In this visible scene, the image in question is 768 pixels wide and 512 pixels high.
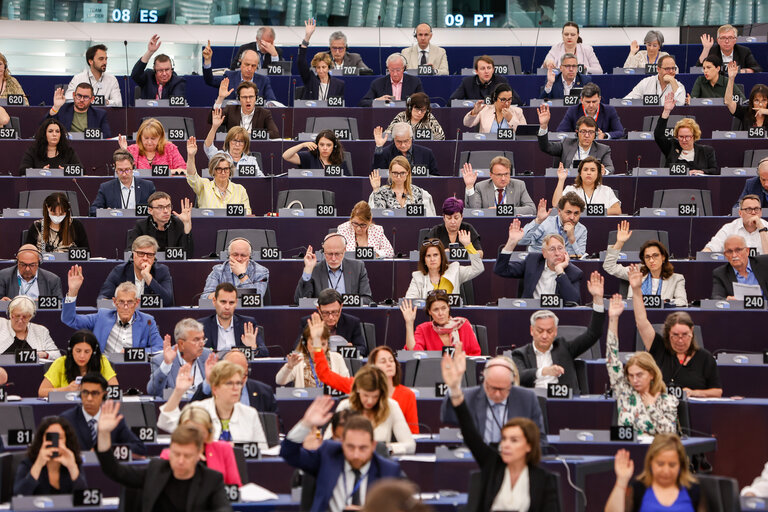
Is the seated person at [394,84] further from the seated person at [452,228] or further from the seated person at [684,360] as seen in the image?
the seated person at [684,360]

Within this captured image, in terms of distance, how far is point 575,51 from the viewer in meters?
12.0

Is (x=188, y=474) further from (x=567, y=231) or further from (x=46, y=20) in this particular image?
(x=46, y=20)

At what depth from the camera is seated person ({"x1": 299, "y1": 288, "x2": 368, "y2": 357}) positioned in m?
7.40

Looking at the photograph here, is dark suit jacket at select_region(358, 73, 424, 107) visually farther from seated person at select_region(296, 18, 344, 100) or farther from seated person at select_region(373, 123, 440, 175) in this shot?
seated person at select_region(373, 123, 440, 175)

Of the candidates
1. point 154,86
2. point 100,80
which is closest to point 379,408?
point 154,86

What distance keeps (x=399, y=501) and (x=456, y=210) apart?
16.5 ft

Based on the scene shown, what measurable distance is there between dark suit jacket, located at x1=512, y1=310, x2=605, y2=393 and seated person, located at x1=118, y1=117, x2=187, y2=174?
350 cm

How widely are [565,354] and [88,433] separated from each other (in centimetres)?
241

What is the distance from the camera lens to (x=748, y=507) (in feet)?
17.6

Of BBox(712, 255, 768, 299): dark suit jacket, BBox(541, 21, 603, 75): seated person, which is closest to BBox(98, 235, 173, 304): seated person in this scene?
BBox(712, 255, 768, 299): dark suit jacket

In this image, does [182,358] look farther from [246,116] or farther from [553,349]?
[246,116]

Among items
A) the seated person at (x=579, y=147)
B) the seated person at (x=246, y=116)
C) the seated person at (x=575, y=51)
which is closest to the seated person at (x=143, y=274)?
the seated person at (x=246, y=116)

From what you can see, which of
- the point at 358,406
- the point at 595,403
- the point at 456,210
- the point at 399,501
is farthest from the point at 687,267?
the point at 399,501

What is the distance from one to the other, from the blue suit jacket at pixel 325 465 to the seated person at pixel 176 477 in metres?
0.29
